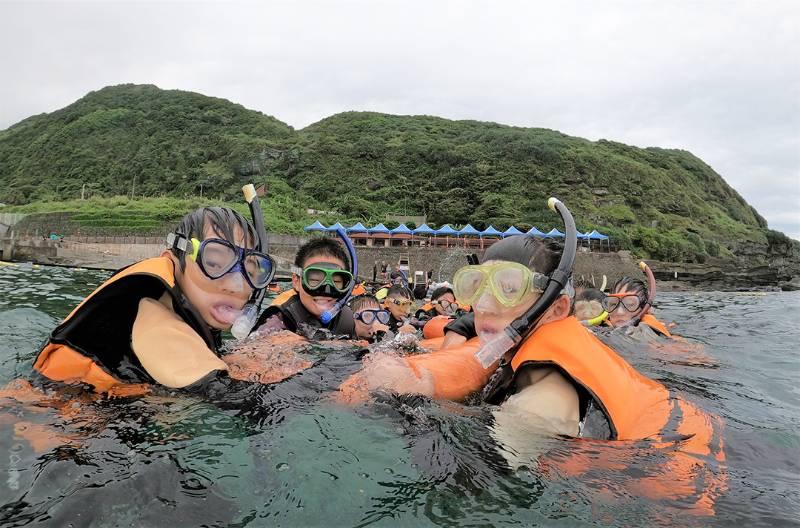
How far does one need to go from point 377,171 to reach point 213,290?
65151 mm

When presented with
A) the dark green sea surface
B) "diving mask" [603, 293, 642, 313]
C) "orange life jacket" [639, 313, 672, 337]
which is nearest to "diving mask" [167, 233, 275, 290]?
the dark green sea surface

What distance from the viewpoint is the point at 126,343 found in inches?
96.5

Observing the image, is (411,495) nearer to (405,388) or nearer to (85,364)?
(405,388)

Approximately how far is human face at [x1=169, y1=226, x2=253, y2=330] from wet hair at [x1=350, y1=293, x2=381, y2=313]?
11.1 feet

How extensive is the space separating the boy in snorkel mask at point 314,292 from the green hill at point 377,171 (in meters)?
37.1

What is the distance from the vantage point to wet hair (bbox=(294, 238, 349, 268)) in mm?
4664

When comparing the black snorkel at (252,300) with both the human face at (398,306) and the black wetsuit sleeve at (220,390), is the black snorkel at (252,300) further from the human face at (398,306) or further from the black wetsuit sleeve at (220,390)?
the human face at (398,306)

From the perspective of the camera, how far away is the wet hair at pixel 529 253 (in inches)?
95.2

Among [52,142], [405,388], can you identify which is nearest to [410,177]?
[52,142]

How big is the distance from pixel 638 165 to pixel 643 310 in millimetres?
69050

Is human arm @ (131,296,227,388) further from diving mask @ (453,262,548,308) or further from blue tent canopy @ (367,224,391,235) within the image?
blue tent canopy @ (367,224,391,235)

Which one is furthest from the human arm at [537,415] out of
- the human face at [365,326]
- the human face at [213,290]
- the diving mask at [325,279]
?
the human face at [365,326]

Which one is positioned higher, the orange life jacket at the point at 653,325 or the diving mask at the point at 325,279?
the diving mask at the point at 325,279

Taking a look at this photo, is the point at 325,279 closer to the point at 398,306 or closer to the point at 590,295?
the point at 398,306
